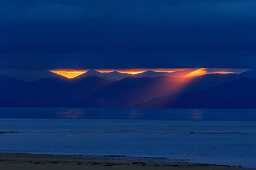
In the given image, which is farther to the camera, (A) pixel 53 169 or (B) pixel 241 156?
(B) pixel 241 156

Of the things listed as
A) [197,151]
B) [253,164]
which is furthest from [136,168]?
[197,151]

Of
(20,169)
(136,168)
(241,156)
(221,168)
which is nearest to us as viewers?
(20,169)

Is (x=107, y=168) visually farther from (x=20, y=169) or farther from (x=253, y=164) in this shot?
(x=253, y=164)

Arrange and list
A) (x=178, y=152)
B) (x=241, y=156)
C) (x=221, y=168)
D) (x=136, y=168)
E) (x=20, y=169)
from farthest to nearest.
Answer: (x=178, y=152)
(x=241, y=156)
(x=221, y=168)
(x=136, y=168)
(x=20, y=169)

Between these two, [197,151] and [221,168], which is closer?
[221,168]

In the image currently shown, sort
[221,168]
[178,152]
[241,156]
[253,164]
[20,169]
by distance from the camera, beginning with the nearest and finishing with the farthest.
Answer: [20,169] → [221,168] → [253,164] → [241,156] → [178,152]

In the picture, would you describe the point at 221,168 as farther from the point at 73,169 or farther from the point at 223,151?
the point at 223,151

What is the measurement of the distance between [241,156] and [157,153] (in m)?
10.2

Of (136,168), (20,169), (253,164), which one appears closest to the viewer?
(20,169)

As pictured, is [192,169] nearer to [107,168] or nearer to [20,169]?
[107,168]

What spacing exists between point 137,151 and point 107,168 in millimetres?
30284

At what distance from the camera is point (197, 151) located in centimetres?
6994

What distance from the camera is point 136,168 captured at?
129 feet

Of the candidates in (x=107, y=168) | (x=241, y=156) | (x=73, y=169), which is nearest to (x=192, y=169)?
(x=107, y=168)
